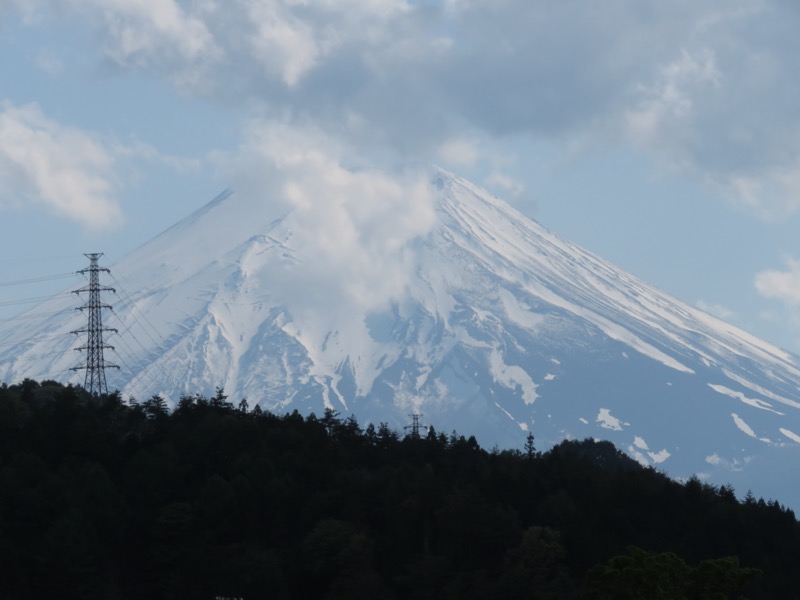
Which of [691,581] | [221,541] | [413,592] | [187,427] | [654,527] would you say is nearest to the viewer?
[691,581]

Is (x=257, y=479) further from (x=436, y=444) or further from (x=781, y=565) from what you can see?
(x=781, y=565)

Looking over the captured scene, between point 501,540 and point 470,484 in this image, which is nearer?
point 501,540

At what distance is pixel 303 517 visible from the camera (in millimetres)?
60062

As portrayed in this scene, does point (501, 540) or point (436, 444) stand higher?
point (436, 444)

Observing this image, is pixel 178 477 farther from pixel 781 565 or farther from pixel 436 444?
pixel 781 565

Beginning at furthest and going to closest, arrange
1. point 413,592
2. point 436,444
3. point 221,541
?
point 436,444
point 221,541
point 413,592

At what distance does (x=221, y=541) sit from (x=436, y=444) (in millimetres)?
17771

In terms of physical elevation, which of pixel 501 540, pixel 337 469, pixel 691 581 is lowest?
pixel 691 581

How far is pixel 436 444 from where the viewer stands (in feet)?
244

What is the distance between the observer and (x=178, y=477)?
6194cm

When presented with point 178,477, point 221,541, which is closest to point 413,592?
point 221,541

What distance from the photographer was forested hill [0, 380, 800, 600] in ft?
179

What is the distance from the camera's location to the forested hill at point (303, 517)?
54500 millimetres

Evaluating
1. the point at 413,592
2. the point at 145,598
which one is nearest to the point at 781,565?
the point at 413,592
